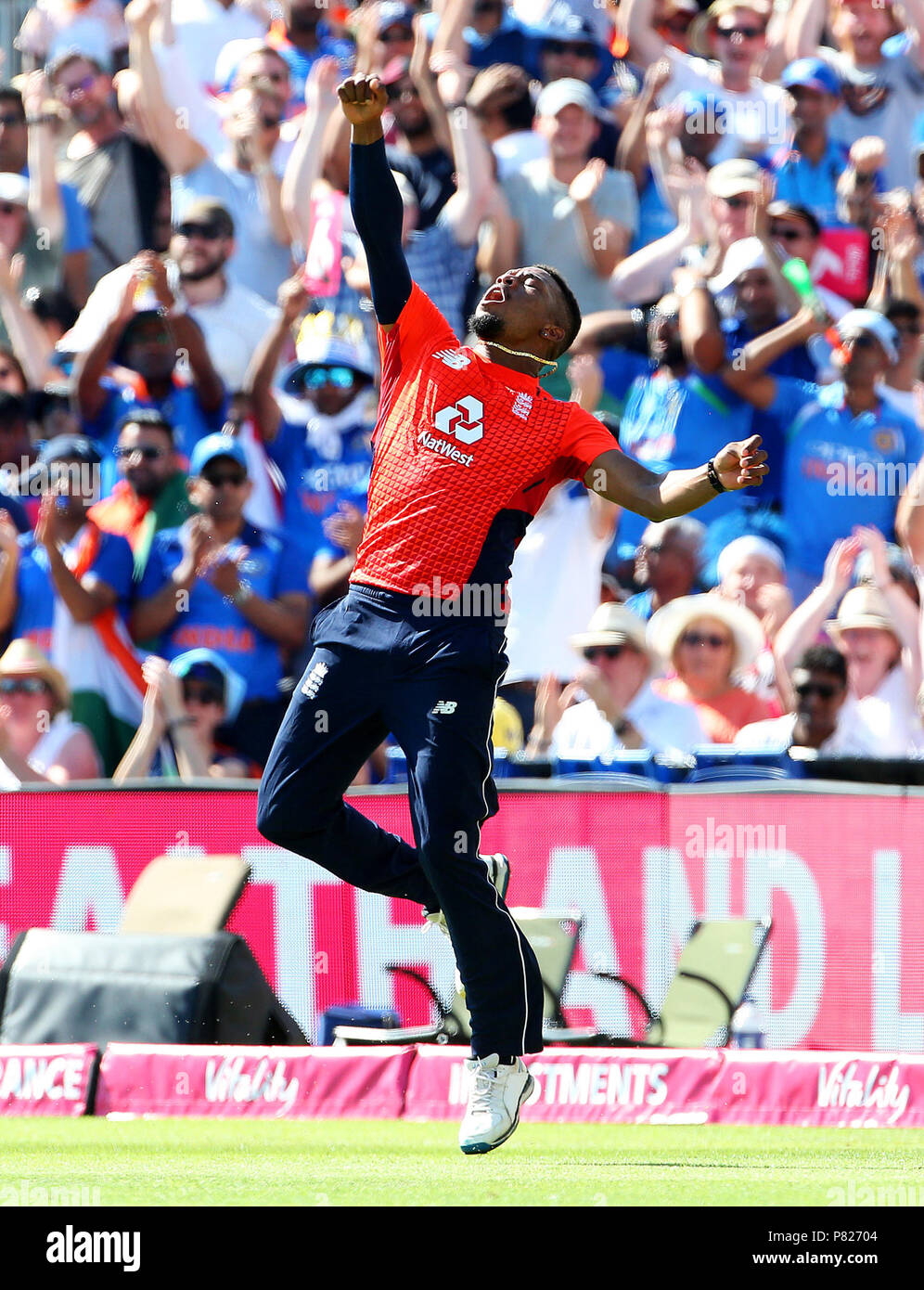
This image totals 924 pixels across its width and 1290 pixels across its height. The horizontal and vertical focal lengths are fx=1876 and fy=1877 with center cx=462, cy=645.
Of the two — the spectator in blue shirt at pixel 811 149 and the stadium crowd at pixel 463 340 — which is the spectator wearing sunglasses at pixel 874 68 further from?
the spectator in blue shirt at pixel 811 149

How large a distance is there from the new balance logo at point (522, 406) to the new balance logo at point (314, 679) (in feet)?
2.98

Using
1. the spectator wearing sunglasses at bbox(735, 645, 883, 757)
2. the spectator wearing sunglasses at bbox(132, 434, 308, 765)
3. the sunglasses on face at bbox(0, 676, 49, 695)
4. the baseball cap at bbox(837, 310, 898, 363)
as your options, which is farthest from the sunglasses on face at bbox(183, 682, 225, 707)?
the baseball cap at bbox(837, 310, 898, 363)

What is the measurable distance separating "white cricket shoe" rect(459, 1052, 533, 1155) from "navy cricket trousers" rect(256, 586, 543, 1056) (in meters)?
0.05

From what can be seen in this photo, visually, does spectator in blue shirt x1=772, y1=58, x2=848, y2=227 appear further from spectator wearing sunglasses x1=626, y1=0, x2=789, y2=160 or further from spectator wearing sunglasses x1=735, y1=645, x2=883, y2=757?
spectator wearing sunglasses x1=735, y1=645, x2=883, y2=757

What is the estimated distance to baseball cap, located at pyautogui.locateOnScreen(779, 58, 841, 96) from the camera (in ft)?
35.8

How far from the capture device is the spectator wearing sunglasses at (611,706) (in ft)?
28.7

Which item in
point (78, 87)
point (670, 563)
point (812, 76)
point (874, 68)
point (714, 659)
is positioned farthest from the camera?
point (78, 87)

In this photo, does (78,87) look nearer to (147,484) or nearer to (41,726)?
(147,484)

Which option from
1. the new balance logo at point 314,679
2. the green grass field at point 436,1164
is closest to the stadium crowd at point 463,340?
the green grass field at point 436,1164

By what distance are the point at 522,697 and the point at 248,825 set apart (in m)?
2.11

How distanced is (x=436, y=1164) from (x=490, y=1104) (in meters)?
0.23

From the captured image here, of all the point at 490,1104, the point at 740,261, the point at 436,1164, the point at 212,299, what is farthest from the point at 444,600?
the point at 212,299

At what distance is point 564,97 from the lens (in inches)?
425
